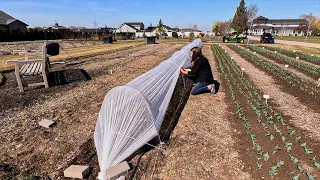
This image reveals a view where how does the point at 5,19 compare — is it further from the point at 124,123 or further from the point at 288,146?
the point at 288,146

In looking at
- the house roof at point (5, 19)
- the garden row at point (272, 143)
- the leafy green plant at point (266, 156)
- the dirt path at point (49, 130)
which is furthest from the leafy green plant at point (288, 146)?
the house roof at point (5, 19)

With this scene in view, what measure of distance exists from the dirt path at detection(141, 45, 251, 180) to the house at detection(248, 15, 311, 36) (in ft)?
325

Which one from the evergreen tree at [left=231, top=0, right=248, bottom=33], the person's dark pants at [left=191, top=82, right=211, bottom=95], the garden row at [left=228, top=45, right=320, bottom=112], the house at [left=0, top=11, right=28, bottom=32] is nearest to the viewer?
the garden row at [left=228, top=45, right=320, bottom=112]

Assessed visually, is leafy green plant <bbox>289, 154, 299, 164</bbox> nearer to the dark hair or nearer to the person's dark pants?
the person's dark pants

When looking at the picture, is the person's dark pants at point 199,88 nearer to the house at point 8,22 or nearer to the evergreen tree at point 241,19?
the house at point 8,22

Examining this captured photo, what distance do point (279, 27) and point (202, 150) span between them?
444 ft

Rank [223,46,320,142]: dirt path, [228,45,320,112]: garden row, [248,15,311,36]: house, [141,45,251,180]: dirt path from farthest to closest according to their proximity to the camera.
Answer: [248,15,311,36]: house → [228,45,320,112]: garden row → [223,46,320,142]: dirt path → [141,45,251,180]: dirt path

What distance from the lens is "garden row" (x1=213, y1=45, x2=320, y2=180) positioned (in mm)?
3391

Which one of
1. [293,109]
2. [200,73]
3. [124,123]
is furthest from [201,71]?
[124,123]

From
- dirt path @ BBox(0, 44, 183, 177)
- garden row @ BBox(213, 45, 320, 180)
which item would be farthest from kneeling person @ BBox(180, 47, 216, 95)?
dirt path @ BBox(0, 44, 183, 177)

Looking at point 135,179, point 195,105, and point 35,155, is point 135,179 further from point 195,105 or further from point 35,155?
point 195,105

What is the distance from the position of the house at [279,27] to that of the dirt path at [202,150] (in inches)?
3896

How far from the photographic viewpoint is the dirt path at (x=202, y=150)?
337 centimetres

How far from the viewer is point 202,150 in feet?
13.0
